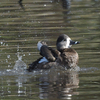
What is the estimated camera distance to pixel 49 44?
394 inches

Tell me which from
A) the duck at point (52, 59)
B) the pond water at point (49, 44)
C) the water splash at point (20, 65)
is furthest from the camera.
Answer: the water splash at point (20, 65)

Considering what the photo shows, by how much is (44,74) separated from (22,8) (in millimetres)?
8061

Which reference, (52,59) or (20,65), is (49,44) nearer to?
(20,65)

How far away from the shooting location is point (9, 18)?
13547 mm

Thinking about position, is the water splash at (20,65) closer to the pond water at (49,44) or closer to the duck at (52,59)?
the pond water at (49,44)

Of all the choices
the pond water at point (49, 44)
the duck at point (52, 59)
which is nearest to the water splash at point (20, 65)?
the pond water at point (49, 44)

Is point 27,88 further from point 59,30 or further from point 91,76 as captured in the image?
point 59,30

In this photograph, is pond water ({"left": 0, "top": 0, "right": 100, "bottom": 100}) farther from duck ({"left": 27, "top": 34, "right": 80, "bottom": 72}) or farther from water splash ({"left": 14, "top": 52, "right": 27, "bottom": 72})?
duck ({"left": 27, "top": 34, "right": 80, "bottom": 72})

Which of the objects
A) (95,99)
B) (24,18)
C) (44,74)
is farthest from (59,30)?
(95,99)

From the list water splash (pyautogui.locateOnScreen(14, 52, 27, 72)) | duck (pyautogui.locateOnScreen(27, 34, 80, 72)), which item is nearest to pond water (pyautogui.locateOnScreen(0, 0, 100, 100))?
water splash (pyautogui.locateOnScreen(14, 52, 27, 72))

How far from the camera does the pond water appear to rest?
643 cm

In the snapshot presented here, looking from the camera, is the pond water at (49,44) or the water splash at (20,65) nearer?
the pond water at (49,44)

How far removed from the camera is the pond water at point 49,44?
21.1 feet

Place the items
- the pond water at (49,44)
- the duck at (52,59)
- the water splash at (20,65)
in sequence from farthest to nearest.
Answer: the water splash at (20,65)
the duck at (52,59)
the pond water at (49,44)
